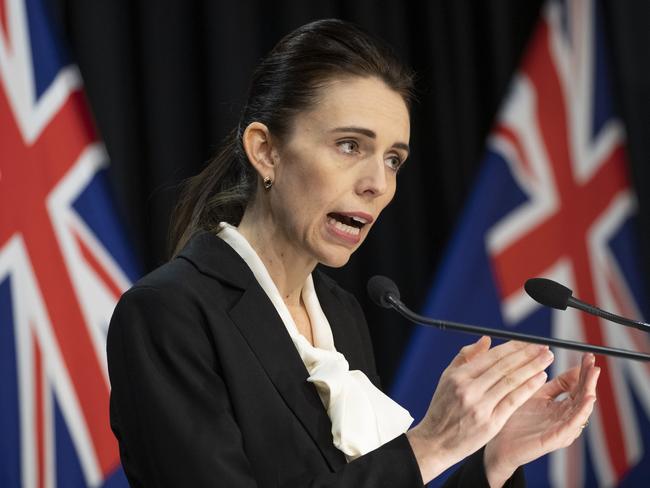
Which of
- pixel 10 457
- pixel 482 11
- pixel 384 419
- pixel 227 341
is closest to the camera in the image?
pixel 227 341

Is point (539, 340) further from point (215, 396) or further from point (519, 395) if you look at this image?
point (215, 396)

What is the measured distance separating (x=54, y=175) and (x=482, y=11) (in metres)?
1.46

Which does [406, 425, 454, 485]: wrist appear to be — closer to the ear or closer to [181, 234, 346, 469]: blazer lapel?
[181, 234, 346, 469]: blazer lapel

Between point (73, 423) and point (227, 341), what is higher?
point (227, 341)

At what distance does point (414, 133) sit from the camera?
316 centimetres

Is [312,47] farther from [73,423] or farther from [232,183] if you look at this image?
[73,423]

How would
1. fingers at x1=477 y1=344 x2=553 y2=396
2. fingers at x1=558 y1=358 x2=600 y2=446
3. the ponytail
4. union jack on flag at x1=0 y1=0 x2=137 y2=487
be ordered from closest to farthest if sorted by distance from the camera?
fingers at x1=477 y1=344 x2=553 y2=396, fingers at x1=558 y1=358 x2=600 y2=446, the ponytail, union jack on flag at x1=0 y1=0 x2=137 y2=487

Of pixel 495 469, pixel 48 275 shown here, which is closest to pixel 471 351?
pixel 495 469

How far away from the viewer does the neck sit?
1620mm

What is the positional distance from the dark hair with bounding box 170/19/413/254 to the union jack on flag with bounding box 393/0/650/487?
136 centimetres

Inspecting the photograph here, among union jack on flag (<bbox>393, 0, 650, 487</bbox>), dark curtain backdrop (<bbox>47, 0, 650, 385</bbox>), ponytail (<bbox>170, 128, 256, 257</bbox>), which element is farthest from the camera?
union jack on flag (<bbox>393, 0, 650, 487</bbox>)

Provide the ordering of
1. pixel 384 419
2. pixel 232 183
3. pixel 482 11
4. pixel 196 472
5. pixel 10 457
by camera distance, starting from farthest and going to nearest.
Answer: pixel 482 11
pixel 10 457
pixel 232 183
pixel 384 419
pixel 196 472

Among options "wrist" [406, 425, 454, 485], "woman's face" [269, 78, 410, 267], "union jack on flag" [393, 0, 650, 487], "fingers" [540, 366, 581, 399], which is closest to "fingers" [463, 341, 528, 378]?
"wrist" [406, 425, 454, 485]

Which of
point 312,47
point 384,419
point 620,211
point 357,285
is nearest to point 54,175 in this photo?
point 357,285
